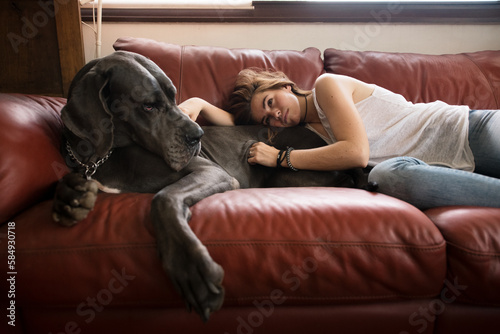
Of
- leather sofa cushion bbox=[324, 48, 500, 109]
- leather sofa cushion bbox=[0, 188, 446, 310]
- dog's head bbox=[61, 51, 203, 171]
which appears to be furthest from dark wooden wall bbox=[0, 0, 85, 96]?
leather sofa cushion bbox=[324, 48, 500, 109]

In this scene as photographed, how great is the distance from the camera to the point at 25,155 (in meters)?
1.06

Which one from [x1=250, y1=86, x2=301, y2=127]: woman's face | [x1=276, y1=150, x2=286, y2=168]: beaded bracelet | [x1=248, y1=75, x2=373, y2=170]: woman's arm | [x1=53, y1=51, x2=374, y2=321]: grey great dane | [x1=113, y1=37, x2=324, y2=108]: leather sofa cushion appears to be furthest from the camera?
[x1=113, y1=37, x2=324, y2=108]: leather sofa cushion

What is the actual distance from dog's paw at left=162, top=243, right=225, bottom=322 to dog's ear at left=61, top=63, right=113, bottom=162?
0.53 metres

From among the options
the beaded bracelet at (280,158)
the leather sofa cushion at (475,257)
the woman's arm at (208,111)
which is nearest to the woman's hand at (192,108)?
the woman's arm at (208,111)

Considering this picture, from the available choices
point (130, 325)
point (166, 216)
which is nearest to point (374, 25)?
point (166, 216)

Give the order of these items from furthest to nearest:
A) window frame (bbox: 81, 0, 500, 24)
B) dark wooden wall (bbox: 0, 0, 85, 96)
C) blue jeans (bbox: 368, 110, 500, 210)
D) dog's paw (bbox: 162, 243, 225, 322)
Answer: window frame (bbox: 81, 0, 500, 24), dark wooden wall (bbox: 0, 0, 85, 96), blue jeans (bbox: 368, 110, 500, 210), dog's paw (bbox: 162, 243, 225, 322)

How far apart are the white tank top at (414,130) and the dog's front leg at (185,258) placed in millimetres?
921

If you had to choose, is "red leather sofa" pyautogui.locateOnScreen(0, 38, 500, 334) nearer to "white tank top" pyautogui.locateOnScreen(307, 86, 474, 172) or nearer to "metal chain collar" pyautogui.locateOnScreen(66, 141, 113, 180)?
"metal chain collar" pyautogui.locateOnScreen(66, 141, 113, 180)

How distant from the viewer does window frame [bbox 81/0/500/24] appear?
88.9 inches

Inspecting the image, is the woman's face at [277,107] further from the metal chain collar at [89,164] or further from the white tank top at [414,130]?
the metal chain collar at [89,164]

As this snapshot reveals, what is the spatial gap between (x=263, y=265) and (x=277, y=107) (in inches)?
35.0

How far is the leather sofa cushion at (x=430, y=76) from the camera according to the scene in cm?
196

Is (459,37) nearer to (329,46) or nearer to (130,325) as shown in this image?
(329,46)

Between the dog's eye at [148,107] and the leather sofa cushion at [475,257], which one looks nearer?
the leather sofa cushion at [475,257]
